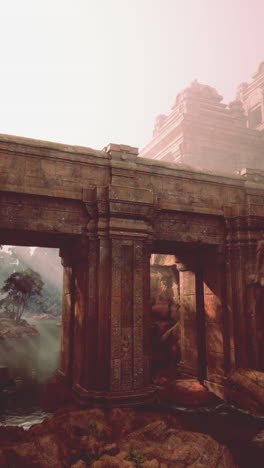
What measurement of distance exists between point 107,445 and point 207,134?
29835mm

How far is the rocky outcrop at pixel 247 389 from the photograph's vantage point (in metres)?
9.52

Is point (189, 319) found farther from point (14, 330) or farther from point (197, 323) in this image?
point (14, 330)

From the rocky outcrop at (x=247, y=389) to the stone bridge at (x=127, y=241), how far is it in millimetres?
371

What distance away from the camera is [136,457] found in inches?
237

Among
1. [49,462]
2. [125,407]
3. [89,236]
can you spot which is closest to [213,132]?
[89,236]

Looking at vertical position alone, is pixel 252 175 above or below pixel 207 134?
below

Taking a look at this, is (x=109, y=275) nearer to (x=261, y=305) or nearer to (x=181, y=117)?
(x=261, y=305)

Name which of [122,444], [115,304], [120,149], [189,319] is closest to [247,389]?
[189,319]

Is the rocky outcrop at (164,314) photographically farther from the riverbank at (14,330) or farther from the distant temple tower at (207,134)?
the riverbank at (14,330)

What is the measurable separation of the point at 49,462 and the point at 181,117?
3027 cm

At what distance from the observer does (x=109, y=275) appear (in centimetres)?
893

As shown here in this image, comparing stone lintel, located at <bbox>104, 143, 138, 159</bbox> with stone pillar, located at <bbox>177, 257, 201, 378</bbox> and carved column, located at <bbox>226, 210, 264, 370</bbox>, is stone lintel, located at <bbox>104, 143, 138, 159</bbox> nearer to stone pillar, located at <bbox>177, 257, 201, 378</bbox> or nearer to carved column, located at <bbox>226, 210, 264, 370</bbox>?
carved column, located at <bbox>226, 210, 264, 370</bbox>

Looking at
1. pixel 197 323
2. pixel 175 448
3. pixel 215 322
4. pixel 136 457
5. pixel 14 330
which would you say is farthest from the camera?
pixel 14 330

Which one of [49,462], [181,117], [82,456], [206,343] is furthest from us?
[181,117]
